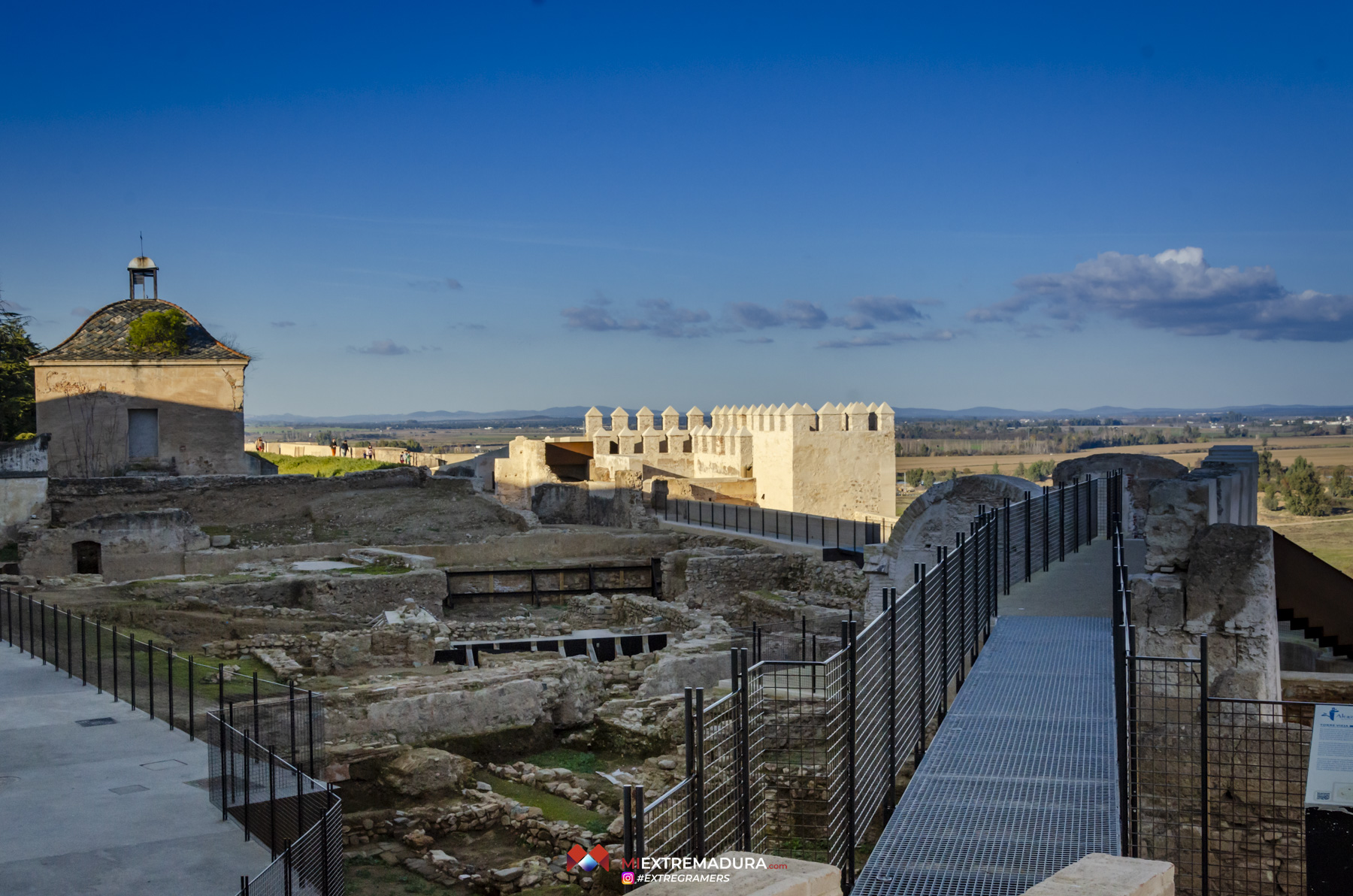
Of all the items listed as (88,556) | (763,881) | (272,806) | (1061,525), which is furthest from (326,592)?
(763,881)

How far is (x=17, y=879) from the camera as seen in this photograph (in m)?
7.46

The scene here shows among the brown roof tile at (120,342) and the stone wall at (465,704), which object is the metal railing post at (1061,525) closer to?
the stone wall at (465,704)

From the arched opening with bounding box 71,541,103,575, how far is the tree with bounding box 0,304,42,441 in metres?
14.0

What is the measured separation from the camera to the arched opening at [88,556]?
23.3m

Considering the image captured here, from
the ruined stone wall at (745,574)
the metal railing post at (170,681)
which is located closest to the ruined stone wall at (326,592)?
the ruined stone wall at (745,574)

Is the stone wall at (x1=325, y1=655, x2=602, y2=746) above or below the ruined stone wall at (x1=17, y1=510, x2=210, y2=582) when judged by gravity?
below

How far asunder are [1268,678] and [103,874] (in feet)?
25.5

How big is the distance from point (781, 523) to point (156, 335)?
61.3 feet

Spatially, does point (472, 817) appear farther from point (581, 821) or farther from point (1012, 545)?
point (1012, 545)

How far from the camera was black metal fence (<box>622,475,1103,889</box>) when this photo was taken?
423 centimetres

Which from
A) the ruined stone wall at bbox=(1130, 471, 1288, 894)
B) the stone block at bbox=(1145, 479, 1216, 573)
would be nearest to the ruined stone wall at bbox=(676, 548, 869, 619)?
the stone block at bbox=(1145, 479, 1216, 573)

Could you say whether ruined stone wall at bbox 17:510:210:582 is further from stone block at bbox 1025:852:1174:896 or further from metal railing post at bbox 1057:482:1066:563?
stone block at bbox 1025:852:1174:896

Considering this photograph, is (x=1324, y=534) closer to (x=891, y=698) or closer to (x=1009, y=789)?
(x=1009, y=789)

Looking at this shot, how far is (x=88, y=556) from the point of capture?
23.5 m
